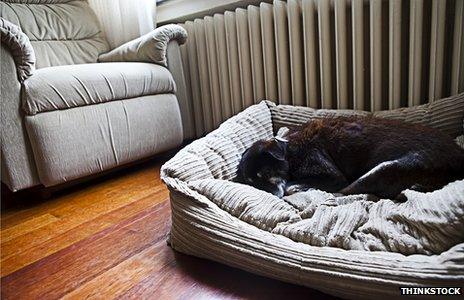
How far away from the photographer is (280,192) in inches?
42.8

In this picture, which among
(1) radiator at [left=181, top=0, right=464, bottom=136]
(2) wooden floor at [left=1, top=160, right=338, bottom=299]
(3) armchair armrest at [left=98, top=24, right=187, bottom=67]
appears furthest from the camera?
(3) armchair armrest at [left=98, top=24, right=187, bottom=67]

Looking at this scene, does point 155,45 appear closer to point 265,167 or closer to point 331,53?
point 331,53

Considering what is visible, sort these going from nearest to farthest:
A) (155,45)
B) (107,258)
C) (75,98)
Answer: (107,258)
(75,98)
(155,45)

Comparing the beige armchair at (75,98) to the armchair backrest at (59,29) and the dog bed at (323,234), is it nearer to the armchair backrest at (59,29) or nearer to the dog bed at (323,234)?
the armchair backrest at (59,29)

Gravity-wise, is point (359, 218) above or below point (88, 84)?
below

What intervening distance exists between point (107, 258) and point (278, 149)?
614 millimetres

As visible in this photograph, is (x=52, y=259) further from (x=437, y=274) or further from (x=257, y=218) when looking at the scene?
(x=437, y=274)

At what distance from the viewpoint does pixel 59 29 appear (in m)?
2.11

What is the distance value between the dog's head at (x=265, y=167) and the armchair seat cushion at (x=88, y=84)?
2.55 feet

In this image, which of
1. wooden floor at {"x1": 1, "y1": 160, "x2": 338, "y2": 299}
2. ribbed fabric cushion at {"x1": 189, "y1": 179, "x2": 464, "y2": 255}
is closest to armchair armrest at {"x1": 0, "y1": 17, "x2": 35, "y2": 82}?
wooden floor at {"x1": 1, "y1": 160, "x2": 338, "y2": 299}

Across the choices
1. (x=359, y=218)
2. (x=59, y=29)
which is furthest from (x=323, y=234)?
(x=59, y=29)

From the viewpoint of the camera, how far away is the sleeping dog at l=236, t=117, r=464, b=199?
94 centimetres

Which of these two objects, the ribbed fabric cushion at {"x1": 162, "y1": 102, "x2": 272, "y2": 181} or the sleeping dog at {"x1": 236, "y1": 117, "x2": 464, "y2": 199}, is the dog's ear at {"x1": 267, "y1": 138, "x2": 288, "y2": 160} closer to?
the sleeping dog at {"x1": 236, "y1": 117, "x2": 464, "y2": 199}

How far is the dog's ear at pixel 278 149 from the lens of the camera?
113 centimetres
